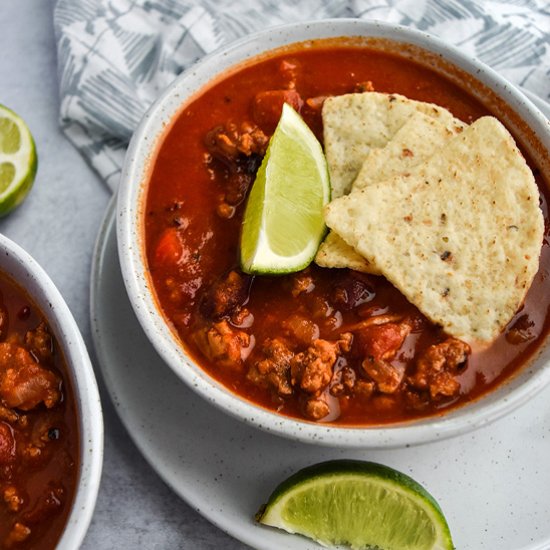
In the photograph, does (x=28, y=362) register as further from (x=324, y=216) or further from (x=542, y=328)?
(x=542, y=328)

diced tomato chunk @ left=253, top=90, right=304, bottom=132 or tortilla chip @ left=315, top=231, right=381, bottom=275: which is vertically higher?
diced tomato chunk @ left=253, top=90, right=304, bottom=132

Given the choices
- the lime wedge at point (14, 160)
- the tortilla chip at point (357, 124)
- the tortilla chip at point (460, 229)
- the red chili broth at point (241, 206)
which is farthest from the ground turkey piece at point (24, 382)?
the tortilla chip at point (357, 124)

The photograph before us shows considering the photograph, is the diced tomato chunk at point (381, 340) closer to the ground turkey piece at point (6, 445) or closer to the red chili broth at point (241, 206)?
the red chili broth at point (241, 206)

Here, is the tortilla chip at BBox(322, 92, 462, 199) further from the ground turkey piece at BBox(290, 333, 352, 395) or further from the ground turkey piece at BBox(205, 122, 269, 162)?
the ground turkey piece at BBox(290, 333, 352, 395)

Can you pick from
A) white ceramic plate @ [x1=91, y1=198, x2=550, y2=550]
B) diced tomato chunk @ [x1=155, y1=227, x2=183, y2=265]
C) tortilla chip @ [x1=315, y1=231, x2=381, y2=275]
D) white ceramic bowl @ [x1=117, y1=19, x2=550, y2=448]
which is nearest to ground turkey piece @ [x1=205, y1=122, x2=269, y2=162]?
white ceramic bowl @ [x1=117, y1=19, x2=550, y2=448]

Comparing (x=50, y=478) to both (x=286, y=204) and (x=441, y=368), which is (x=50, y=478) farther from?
(x=441, y=368)

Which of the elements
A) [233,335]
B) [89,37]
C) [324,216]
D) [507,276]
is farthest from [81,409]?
[89,37]
